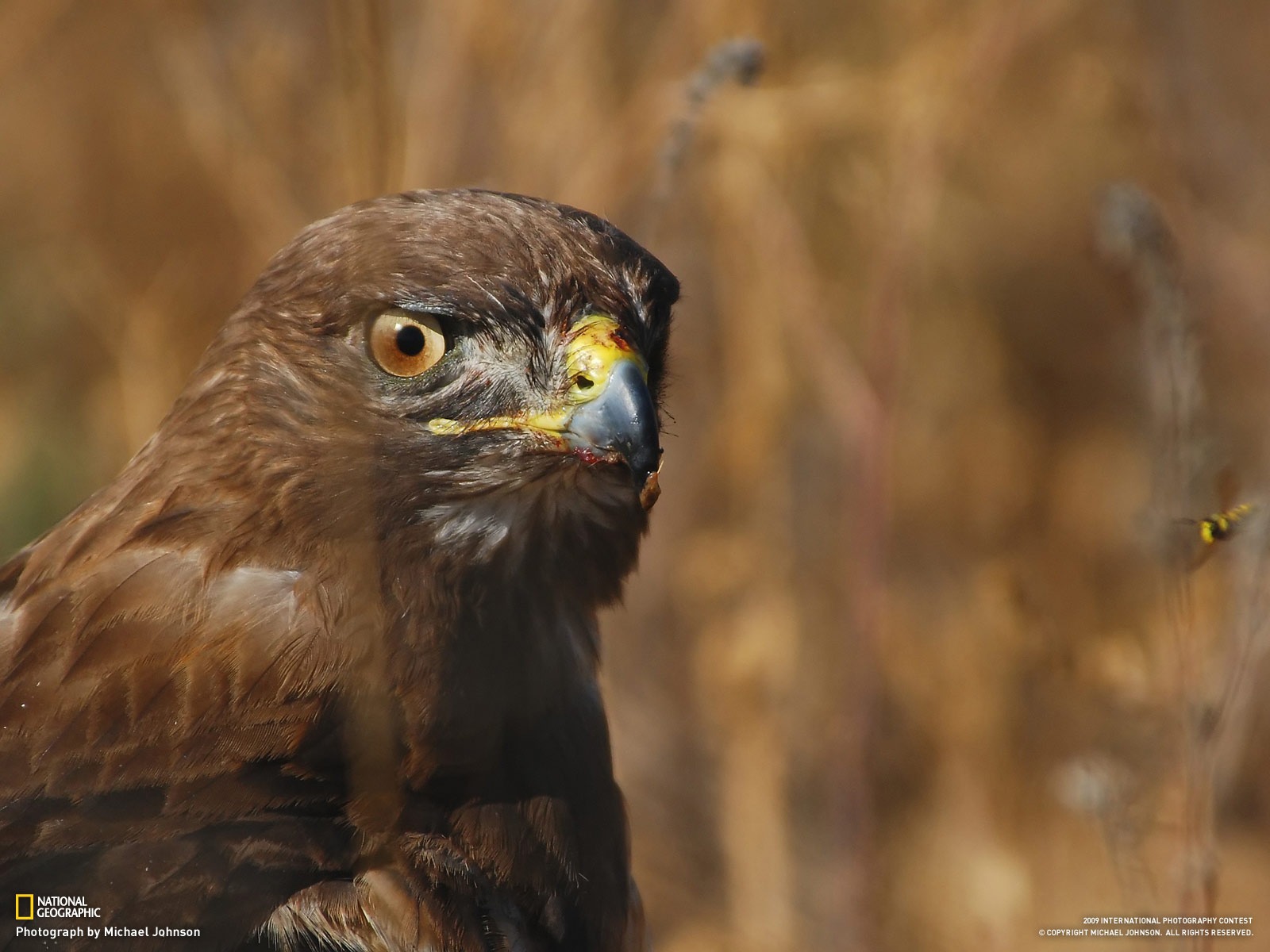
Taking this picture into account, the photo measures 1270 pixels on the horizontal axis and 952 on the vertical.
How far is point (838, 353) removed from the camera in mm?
4711

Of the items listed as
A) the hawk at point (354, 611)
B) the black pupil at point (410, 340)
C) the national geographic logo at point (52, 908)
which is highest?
the black pupil at point (410, 340)

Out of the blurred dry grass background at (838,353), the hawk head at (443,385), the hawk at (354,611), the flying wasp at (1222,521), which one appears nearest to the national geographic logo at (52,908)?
the hawk at (354,611)

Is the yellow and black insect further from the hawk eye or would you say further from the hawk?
the hawk eye

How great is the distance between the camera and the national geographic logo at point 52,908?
96.7 inches

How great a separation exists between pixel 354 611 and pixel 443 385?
422 mm

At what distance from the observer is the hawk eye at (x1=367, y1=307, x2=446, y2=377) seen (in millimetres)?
2752

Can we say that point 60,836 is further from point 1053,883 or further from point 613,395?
point 1053,883

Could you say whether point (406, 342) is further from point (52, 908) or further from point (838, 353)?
point (838, 353)

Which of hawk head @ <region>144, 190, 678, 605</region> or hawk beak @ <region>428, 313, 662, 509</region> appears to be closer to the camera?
hawk beak @ <region>428, 313, 662, 509</region>

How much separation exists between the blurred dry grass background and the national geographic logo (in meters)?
1.77

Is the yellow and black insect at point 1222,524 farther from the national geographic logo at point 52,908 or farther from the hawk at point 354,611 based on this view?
the national geographic logo at point 52,908

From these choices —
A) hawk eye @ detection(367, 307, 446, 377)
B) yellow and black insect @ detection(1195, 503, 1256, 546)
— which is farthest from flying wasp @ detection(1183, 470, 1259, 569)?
hawk eye @ detection(367, 307, 446, 377)

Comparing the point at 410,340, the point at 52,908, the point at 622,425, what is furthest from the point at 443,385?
the point at 52,908

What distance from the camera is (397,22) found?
707 cm
